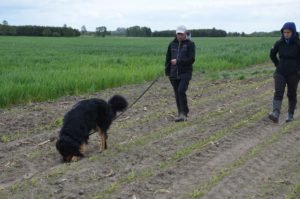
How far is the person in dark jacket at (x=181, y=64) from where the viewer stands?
9914 millimetres

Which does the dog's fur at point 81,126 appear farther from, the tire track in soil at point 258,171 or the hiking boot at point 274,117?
the hiking boot at point 274,117

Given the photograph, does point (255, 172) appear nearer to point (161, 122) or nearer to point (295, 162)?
point (295, 162)

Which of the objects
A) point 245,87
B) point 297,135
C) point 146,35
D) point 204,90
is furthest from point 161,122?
point 146,35

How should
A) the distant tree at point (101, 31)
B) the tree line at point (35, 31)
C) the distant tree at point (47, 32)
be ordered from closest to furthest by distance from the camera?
1. the tree line at point (35, 31)
2. the distant tree at point (47, 32)
3. the distant tree at point (101, 31)

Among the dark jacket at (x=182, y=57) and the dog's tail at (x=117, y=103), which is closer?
the dog's tail at (x=117, y=103)

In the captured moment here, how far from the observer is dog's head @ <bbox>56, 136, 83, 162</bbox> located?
7113 millimetres

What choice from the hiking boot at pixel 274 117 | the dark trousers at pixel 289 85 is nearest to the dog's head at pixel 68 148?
the hiking boot at pixel 274 117

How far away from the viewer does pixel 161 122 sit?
10.1 m

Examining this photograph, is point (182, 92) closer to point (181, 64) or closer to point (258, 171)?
point (181, 64)

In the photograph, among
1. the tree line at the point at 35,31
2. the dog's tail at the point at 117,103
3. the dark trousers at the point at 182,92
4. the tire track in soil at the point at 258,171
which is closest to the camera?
the tire track in soil at the point at 258,171

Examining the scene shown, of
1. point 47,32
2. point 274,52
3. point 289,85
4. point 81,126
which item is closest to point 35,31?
point 47,32

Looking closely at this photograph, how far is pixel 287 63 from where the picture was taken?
995cm

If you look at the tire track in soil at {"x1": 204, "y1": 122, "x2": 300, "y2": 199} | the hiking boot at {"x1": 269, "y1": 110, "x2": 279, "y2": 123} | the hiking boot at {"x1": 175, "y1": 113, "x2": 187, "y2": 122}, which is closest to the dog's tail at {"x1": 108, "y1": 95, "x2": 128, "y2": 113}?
the hiking boot at {"x1": 175, "y1": 113, "x2": 187, "y2": 122}

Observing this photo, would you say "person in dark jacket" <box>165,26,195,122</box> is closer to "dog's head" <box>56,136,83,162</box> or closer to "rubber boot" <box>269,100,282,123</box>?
"rubber boot" <box>269,100,282,123</box>
